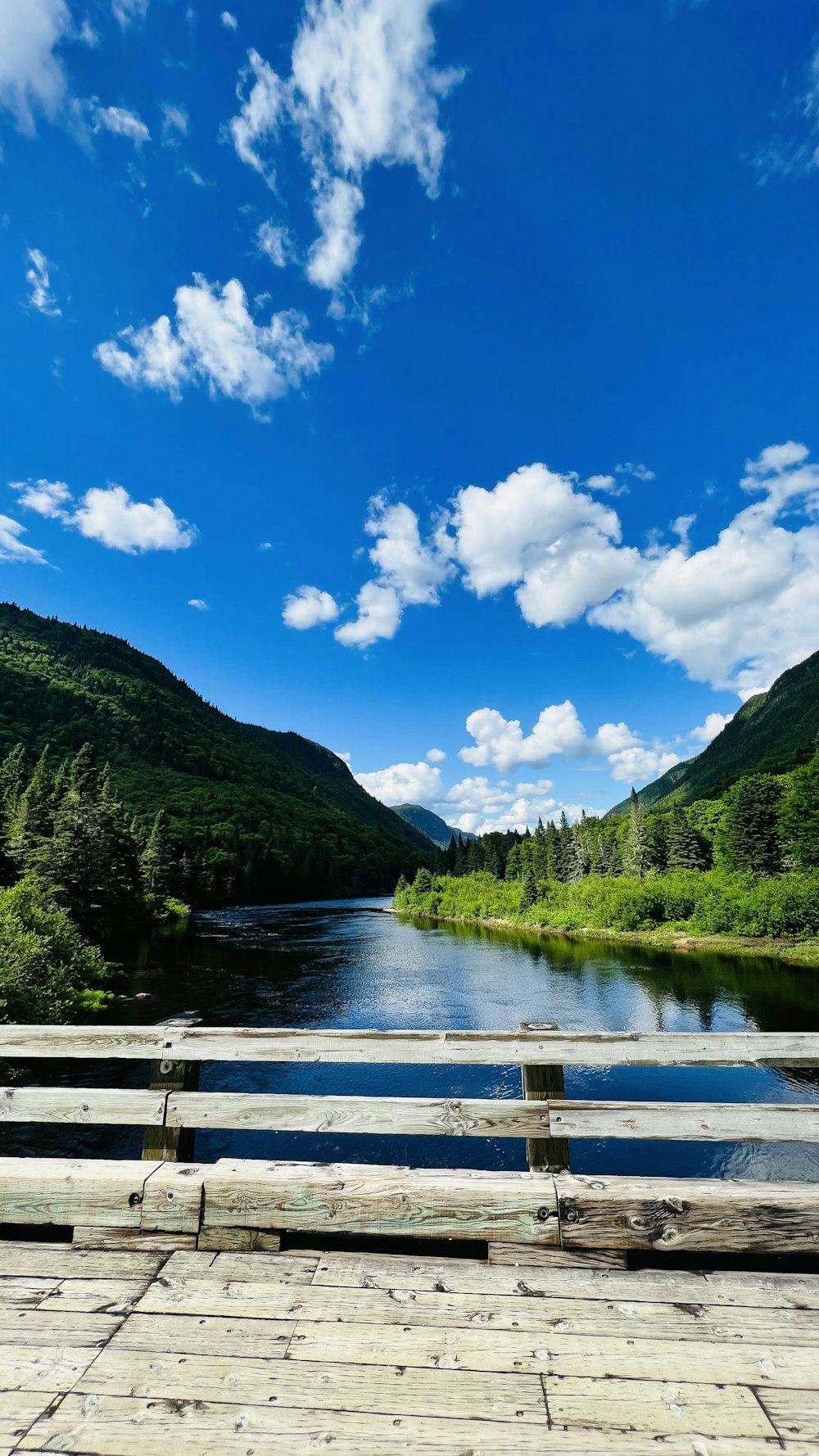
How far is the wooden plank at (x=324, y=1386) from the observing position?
2.70 m

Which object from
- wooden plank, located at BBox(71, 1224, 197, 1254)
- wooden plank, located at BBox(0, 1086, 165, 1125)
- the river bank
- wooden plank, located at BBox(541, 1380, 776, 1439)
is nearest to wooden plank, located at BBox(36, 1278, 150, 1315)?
wooden plank, located at BBox(71, 1224, 197, 1254)

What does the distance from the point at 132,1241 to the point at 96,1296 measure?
0.54 metres

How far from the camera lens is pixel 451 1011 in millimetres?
33562

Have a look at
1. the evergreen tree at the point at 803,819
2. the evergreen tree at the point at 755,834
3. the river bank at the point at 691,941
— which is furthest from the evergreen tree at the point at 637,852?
the evergreen tree at the point at 803,819

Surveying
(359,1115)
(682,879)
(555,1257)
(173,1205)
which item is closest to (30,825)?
(173,1205)

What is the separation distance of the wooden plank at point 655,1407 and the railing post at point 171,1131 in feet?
9.68

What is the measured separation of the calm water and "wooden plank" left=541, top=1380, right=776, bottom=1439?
10.5 feet

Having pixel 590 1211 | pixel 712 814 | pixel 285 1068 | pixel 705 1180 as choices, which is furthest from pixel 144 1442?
pixel 712 814

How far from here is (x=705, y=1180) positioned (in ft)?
13.9

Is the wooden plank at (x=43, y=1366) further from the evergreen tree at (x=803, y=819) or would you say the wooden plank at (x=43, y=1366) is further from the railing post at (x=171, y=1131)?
the evergreen tree at (x=803, y=819)

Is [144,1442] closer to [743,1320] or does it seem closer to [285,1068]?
[743,1320]

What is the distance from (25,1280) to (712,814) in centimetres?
14647

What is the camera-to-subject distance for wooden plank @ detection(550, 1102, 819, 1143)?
422 centimetres

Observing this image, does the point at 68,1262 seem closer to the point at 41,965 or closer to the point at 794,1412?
the point at 794,1412
